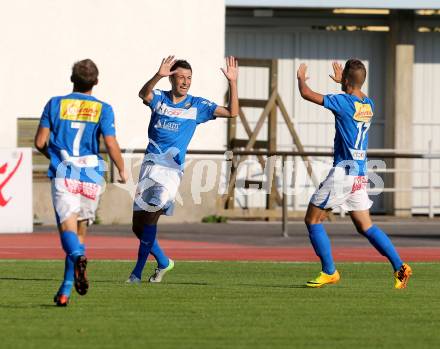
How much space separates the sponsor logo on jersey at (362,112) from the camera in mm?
12570

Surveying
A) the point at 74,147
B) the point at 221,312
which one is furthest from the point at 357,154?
the point at 74,147

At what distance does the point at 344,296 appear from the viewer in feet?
39.1

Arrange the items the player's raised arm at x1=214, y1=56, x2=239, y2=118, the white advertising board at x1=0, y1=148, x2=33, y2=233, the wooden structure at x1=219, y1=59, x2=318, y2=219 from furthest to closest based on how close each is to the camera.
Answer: the wooden structure at x1=219, y1=59, x2=318, y2=219
the white advertising board at x1=0, y1=148, x2=33, y2=233
the player's raised arm at x1=214, y1=56, x2=239, y2=118

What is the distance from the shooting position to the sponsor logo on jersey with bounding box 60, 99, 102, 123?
10570 mm

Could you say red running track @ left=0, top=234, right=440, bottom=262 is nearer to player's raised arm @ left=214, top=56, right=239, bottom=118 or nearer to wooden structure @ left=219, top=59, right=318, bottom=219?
player's raised arm @ left=214, top=56, right=239, bottom=118

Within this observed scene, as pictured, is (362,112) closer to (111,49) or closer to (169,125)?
(169,125)

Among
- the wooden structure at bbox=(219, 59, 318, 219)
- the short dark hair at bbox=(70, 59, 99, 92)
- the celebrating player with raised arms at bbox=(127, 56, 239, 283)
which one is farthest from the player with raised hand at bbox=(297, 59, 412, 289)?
the wooden structure at bbox=(219, 59, 318, 219)

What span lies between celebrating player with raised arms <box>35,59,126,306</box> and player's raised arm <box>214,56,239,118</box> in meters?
2.12

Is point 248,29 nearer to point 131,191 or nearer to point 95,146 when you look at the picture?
point 131,191

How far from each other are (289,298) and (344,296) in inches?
21.1

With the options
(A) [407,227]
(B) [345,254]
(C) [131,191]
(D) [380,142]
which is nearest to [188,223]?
(C) [131,191]

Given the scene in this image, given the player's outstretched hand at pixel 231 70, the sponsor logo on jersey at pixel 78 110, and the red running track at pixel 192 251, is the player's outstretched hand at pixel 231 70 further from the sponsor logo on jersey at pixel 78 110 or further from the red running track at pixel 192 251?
the red running track at pixel 192 251

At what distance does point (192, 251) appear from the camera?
62.8 feet

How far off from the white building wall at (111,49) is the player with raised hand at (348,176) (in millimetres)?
14477
